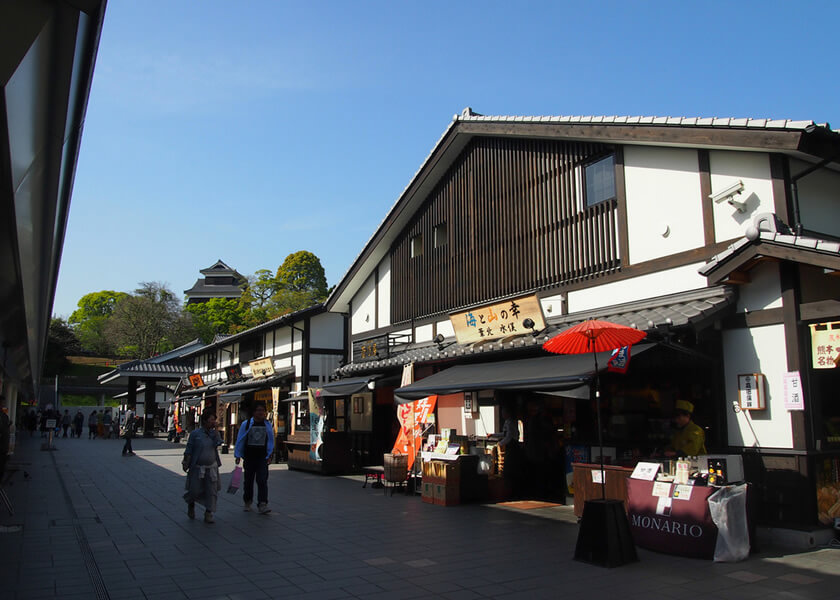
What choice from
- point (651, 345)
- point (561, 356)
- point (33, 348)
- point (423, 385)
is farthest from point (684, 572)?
point (33, 348)

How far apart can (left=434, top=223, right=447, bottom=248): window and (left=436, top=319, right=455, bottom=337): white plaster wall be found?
204cm

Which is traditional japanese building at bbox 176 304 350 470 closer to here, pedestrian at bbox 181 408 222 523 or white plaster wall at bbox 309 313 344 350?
white plaster wall at bbox 309 313 344 350

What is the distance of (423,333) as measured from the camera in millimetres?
16109

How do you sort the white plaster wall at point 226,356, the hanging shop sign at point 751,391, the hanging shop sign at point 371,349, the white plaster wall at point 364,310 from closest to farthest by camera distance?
the hanging shop sign at point 751,391
the hanging shop sign at point 371,349
the white plaster wall at point 364,310
the white plaster wall at point 226,356

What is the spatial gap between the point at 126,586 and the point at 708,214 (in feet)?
29.6

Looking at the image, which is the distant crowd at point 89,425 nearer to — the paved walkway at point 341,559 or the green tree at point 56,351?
the green tree at point 56,351

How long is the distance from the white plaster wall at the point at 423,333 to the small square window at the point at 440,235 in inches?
83.8

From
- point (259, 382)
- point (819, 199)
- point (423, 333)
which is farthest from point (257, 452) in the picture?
point (259, 382)

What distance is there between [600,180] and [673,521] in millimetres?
6276

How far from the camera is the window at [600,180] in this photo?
11078 mm

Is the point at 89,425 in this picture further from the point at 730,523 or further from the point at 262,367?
the point at 730,523

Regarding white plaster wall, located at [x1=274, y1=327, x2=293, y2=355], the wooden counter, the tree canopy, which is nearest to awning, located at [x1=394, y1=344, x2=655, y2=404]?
the wooden counter

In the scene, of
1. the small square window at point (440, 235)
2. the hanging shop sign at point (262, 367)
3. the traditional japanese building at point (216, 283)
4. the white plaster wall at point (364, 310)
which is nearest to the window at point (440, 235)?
the small square window at point (440, 235)

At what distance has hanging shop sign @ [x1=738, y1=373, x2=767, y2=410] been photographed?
26.8 ft
